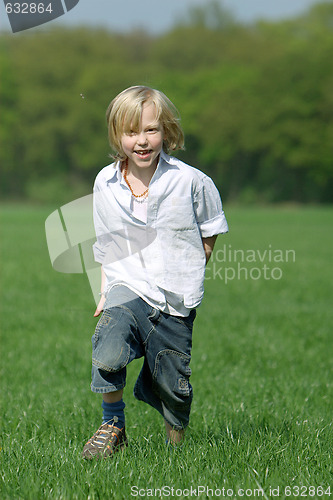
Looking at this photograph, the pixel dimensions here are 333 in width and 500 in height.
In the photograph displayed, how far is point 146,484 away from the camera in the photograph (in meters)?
3.00

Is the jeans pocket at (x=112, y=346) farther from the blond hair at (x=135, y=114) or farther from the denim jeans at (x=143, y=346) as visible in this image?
the blond hair at (x=135, y=114)

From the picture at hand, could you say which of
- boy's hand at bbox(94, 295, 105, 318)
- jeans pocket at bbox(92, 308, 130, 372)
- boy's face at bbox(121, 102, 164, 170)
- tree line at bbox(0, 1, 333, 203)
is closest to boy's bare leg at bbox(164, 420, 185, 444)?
jeans pocket at bbox(92, 308, 130, 372)

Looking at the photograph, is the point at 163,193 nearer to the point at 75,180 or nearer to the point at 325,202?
the point at 75,180

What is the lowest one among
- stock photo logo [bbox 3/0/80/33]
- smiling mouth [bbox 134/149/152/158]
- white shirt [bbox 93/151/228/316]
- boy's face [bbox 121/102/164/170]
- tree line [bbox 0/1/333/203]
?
tree line [bbox 0/1/333/203]

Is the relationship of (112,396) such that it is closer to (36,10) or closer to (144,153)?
(144,153)

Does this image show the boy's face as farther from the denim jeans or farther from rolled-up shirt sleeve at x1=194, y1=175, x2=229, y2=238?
the denim jeans

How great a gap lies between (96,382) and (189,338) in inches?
21.0

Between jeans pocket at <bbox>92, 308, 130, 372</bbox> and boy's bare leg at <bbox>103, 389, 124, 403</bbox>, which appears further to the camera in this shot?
boy's bare leg at <bbox>103, 389, 124, 403</bbox>

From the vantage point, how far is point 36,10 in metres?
3.97

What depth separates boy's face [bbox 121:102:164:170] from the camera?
3.43 m

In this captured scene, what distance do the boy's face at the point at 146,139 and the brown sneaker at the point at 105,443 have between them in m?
1.39

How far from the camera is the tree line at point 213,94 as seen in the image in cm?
5154

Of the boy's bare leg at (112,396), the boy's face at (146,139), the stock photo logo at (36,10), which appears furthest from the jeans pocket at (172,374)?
the stock photo logo at (36,10)

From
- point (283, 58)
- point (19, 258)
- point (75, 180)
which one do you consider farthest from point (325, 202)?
point (19, 258)
